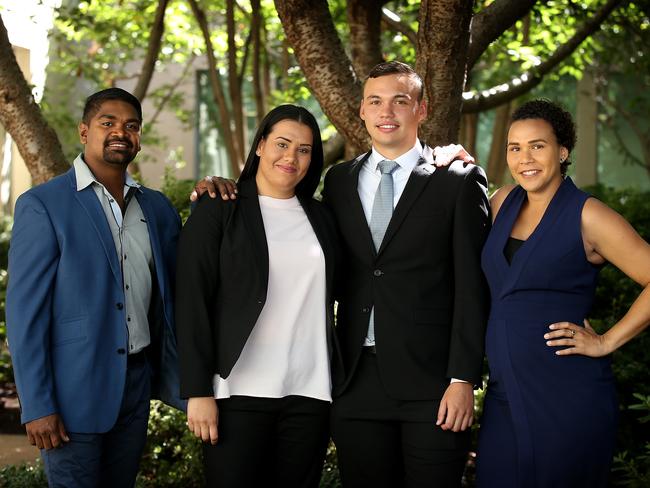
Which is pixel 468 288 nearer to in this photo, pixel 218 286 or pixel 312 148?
pixel 312 148

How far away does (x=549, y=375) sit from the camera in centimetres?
360

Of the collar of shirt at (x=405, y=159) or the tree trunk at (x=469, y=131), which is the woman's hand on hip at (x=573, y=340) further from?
the tree trunk at (x=469, y=131)

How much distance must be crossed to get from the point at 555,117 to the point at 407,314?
1055mm

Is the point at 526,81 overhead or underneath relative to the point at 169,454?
overhead

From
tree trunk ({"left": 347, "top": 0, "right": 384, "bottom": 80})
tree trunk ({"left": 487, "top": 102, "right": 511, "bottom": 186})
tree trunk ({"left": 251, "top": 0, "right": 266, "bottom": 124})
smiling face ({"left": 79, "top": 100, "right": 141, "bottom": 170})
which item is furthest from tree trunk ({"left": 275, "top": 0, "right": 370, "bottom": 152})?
tree trunk ({"left": 487, "top": 102, "right": 511, "bottom": 186})

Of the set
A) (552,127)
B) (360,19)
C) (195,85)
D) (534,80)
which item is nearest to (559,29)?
(534,80)

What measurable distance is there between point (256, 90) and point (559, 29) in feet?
12.0

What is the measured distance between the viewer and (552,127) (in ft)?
12.2

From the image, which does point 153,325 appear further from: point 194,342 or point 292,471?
point 292,471

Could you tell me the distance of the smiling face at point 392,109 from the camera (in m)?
3.90

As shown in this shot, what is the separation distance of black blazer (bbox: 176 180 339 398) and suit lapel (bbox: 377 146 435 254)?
10.2 inches

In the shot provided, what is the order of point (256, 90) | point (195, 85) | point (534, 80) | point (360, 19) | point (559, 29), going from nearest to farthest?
point (360, 19) < point (534, 80) < point (559, 29) < point (256, 90) < point (195, 85)

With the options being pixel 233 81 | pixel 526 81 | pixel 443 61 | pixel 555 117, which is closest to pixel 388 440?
pixel 555 117

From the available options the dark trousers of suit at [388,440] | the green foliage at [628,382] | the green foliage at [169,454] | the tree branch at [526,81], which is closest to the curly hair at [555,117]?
the dark trousers of suit at [388,440]
